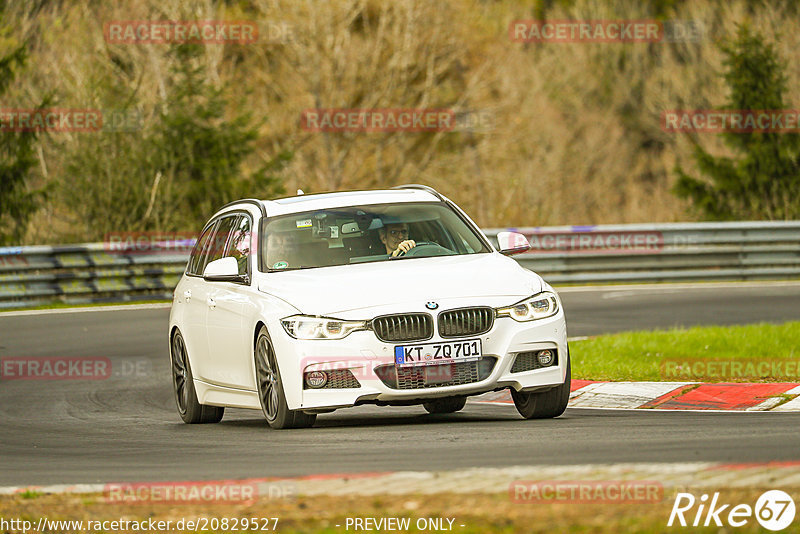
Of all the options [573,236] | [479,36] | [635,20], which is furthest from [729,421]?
[635,20]

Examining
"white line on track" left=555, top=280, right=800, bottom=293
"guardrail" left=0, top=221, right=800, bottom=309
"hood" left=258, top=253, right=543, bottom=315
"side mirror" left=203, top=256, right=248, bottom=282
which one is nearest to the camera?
"hood" left=258, top=253, right=543, bottom=315

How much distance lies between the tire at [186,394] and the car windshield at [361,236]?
161 centimetres

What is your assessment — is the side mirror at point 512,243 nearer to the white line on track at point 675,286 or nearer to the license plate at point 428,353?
the license plate at point 428,353

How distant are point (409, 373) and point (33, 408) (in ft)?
16.7

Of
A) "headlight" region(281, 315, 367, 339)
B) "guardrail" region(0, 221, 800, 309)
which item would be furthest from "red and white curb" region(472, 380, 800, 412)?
"guardrail" region(0, 221, 800, 309)

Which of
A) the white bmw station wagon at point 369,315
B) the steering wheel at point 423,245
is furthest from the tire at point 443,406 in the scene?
the steering wheel at point 423,245

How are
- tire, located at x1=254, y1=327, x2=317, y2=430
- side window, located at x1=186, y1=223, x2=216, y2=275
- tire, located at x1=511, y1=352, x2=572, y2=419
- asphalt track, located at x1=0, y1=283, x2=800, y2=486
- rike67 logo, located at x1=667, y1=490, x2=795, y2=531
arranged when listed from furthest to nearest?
side window, located at x1=186, y1=223, x2=216, y2=275 < tire, located at x1=511, y1=352, x2=572, y2=419 < tire, located at x1=254, y1=327, x2=317, y2=430 < asphalt track, located at x1=0, y1=283, x2=800, y2=486 < rike67 logo, located at x1=667, y1=490, x2=795, y2=531

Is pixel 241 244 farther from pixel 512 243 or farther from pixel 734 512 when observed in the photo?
pixel 734 512

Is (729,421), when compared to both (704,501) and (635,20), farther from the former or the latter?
(635,20)

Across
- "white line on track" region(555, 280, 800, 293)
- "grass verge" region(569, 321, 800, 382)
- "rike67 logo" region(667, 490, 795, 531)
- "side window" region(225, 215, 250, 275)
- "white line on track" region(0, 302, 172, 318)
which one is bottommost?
"white line on track" region(555, 280, 800, 293)

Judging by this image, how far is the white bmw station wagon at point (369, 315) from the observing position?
381 inches

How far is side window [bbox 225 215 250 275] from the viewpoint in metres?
11.2

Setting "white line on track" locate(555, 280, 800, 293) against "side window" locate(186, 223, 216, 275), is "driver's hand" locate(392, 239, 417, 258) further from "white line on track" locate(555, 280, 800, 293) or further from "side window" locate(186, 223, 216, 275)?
"white line on track" locate(555, 280, 800, 293)

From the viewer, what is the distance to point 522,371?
32.7 feet
